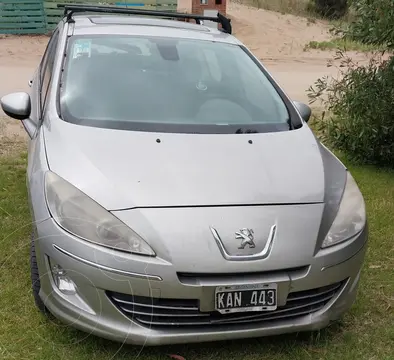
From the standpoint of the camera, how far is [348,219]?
2.79 meters

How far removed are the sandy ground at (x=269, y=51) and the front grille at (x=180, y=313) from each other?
4848 millimetres

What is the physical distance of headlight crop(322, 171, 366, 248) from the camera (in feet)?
8.76

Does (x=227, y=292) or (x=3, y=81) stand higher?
(x=227, y=292)

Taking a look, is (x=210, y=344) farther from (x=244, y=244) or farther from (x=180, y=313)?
(x=244, y=244)

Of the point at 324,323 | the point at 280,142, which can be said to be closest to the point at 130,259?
the point at 324,323

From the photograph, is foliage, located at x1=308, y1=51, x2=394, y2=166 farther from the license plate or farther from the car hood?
the license plate

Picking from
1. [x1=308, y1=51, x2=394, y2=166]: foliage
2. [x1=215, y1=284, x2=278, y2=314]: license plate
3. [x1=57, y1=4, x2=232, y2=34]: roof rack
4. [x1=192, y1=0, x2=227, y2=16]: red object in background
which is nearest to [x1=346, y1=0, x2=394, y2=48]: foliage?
[x1=308, y1=51, x2=394, y2=166]: foliage

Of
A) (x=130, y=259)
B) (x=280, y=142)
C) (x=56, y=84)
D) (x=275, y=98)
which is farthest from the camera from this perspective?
(x=275, y=98)

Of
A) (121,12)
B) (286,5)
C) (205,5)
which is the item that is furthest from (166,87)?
(286,5)

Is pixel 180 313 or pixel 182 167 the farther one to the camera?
pixel 182 167

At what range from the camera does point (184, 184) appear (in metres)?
2.66

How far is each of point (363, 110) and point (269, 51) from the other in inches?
454

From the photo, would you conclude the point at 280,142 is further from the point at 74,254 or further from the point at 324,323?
the point at 74,254

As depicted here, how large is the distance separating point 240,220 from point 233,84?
1.52 metres
